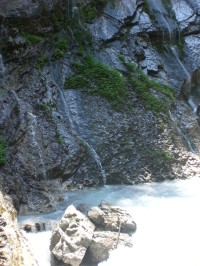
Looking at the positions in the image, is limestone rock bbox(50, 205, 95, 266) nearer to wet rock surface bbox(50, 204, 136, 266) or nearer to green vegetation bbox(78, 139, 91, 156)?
wet rock surface bbox(50, 204, 136, 266)

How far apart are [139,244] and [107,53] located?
8.05m

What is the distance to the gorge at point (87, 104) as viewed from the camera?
9664 millimetres

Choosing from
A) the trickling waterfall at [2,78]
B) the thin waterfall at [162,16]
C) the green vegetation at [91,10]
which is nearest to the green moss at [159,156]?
the trickling waterfall at [2,78]

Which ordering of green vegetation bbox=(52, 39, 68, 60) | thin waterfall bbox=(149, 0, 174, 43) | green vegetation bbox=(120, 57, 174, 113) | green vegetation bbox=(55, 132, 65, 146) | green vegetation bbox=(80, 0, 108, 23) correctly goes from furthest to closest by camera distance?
thin waterfall bbox=(149, 0, 174, 43)
green vegetation bbox=(80, 0, 108, 23)
green vegetation bbox=(52, 39, 68, 60)
green vegetation bbox=(120, 57, 174, 113)
green vegetation bbox=(55, 132, 65, 146)

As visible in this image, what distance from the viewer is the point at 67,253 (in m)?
5.97

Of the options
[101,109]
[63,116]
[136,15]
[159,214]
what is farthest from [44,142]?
[136,15]

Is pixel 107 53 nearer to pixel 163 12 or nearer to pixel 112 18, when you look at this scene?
pixel 112 18

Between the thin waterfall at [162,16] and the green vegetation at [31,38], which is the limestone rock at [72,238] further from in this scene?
the thin waterfall at [162,16]

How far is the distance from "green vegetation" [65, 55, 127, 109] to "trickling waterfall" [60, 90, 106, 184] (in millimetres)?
429

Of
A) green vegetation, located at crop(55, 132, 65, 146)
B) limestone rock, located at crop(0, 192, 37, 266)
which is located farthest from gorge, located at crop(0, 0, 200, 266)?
limestone rock, located at crop(0, 192, 37, 266)

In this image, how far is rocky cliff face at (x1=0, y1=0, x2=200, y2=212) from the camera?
9680mm

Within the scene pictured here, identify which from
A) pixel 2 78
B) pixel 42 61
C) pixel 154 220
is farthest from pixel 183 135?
pixel 2 78

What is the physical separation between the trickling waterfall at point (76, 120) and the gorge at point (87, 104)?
0.03 m

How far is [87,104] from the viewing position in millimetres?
11461
